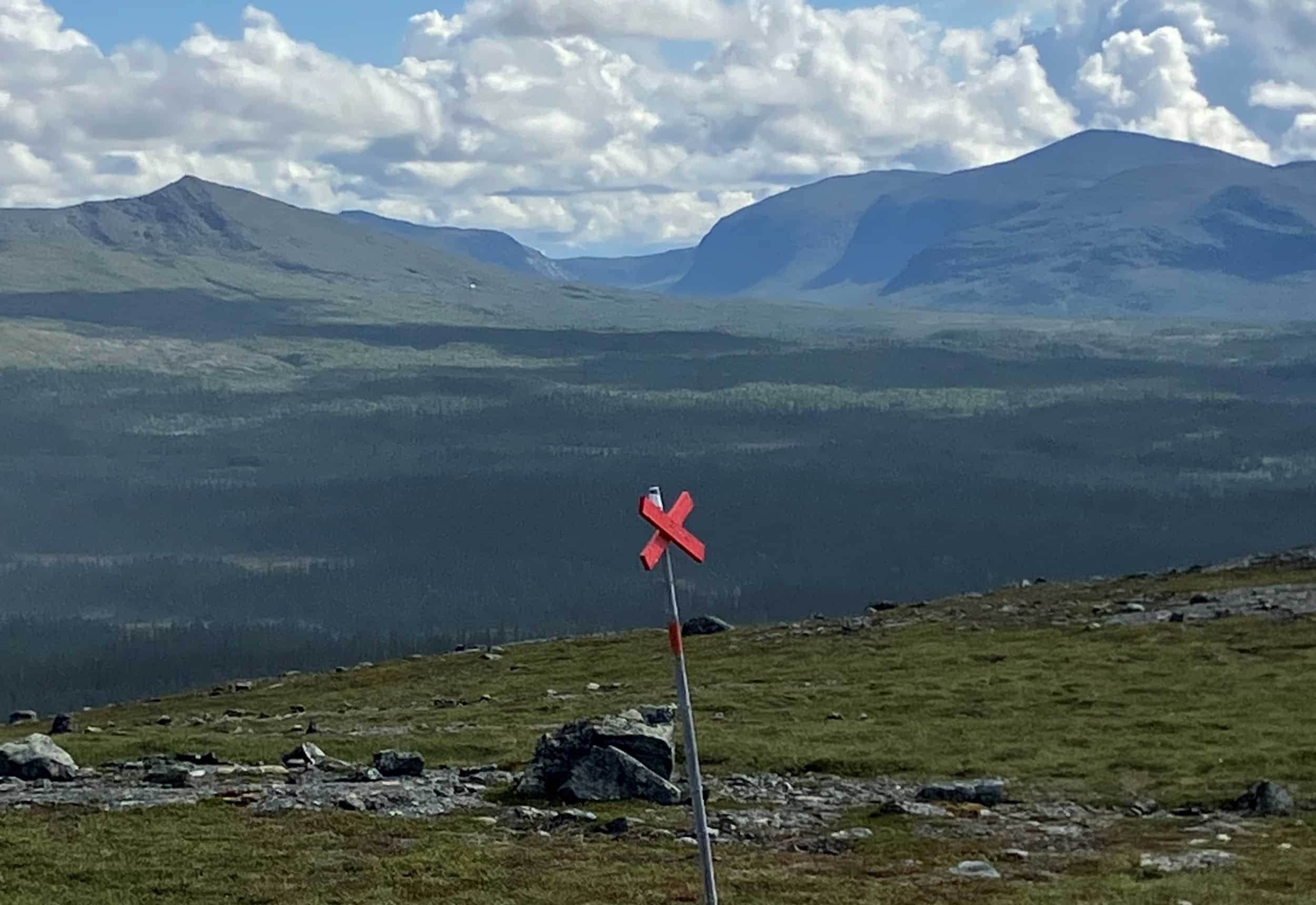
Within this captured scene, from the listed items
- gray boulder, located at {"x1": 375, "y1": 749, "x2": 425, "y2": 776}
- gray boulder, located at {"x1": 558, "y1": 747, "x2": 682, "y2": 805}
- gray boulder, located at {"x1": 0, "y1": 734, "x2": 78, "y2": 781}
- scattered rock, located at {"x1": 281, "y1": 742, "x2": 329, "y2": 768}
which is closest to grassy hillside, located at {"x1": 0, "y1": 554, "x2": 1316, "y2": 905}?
gray boulder, located at {"x1": 558, "y1": 747, "x2": 682, "y2": 805}

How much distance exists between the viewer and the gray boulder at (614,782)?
34.9 m

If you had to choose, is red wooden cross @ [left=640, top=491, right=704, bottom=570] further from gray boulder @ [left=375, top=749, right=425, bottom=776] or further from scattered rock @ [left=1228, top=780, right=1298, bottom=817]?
gray boulder @ [left=375, top=749, right=425, bottom=776]

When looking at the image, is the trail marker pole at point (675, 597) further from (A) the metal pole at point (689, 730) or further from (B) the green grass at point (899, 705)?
(B) the green grass at point (899, 705)

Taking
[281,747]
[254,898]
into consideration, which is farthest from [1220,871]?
[281,747]

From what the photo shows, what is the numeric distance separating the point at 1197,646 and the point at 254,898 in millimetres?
48110

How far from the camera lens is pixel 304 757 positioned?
42531 millimetres

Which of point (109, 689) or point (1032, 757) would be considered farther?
point (109, 689)

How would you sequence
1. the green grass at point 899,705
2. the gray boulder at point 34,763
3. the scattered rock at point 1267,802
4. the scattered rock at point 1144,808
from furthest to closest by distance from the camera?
1. the green grass at point 899,705
2. the gray boulder at point 34,763
3. the scattered rock at point 1144,808
4. the scattered rock at point 1267,802

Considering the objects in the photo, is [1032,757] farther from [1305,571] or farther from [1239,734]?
[1305,571]

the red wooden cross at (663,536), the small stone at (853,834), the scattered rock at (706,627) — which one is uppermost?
the red wooden cross at (663,536)

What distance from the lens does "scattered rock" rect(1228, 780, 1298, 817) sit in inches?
1363

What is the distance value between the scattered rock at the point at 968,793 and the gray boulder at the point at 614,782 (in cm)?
596

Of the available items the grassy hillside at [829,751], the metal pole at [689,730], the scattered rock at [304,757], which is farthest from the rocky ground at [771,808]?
the metal pole at [689,730]

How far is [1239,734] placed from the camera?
4472 centimetres
